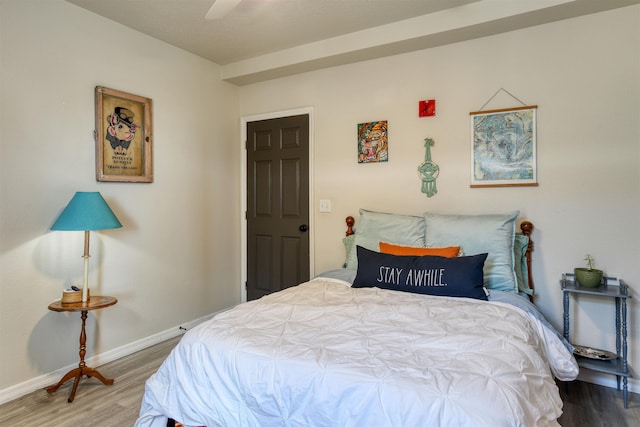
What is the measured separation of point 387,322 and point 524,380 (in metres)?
0.58

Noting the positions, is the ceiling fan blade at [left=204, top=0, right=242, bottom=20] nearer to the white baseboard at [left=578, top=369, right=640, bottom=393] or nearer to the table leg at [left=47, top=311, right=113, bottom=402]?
the table leg at [left=47, top=311, right=113, bottom=402]

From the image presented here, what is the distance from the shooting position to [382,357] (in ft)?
4.19

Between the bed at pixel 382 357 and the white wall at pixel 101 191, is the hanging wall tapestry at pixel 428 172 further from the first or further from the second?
the white wall at pixel 101 191

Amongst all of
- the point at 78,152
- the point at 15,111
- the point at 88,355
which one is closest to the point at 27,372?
the point at 88,355

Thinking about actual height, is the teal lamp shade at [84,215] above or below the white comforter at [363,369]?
above

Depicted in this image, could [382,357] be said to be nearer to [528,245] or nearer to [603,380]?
[528,245]

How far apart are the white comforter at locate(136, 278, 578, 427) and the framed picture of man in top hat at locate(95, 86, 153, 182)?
5.34 feet

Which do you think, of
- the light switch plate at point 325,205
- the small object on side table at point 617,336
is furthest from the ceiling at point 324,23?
the small object on side table at point 617,336

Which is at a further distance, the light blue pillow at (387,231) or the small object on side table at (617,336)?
the light blue pillow at (387,231)

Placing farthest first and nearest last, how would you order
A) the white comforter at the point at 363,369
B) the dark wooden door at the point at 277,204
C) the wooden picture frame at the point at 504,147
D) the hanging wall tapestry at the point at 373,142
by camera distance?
1. the dark wooden door at the point at 277,204
2. the hanging wall tapestry at the point at 373,142
3. the wooden picture frame at the point at 504,147
4. the white comforter at the point at 363,369

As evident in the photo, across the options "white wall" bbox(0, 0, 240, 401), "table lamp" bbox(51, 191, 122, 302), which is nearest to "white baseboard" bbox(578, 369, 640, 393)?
"white wall" bbox(0, 0, 240, 401)

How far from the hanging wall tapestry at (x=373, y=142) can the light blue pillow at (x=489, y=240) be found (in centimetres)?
85

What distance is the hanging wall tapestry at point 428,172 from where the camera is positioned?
2.87 meters

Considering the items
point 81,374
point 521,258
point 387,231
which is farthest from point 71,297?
point 521,258
